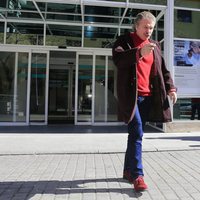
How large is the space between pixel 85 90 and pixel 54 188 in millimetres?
9132

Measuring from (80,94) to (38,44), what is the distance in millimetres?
2381

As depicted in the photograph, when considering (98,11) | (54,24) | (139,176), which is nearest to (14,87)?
(54,24)

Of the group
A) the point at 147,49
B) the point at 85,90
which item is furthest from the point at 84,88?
the point at 147,49

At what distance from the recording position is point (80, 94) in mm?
13820

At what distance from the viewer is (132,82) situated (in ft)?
14.8

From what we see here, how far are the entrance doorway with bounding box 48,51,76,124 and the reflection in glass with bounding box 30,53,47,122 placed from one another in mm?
425

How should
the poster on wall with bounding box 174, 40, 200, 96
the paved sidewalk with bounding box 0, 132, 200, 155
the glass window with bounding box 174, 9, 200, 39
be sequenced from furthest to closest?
the glass window with bounding box 174, 9, 200, 39 < the poster on wall with bounding box 174, 40, 200, 96 < the paved sidewalk with bounding box 0, 132, 200, 155

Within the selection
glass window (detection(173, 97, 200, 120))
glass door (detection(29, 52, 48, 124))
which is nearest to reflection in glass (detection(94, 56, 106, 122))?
glass door (detection(29, 52, 48, 124))

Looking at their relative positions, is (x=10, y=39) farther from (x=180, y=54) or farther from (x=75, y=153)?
(x=75, y=153)

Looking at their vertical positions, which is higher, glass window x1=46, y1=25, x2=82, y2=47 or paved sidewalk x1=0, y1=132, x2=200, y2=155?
glass window x1=46, y1=25, x2=82, y2=47

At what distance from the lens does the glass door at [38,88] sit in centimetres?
1355

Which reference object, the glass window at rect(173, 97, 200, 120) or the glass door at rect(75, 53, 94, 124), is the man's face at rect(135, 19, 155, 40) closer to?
the glass window at rect(173, 97, 200, 120)

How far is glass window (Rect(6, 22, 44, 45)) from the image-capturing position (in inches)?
527

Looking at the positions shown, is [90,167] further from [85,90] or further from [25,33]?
[25,33]
